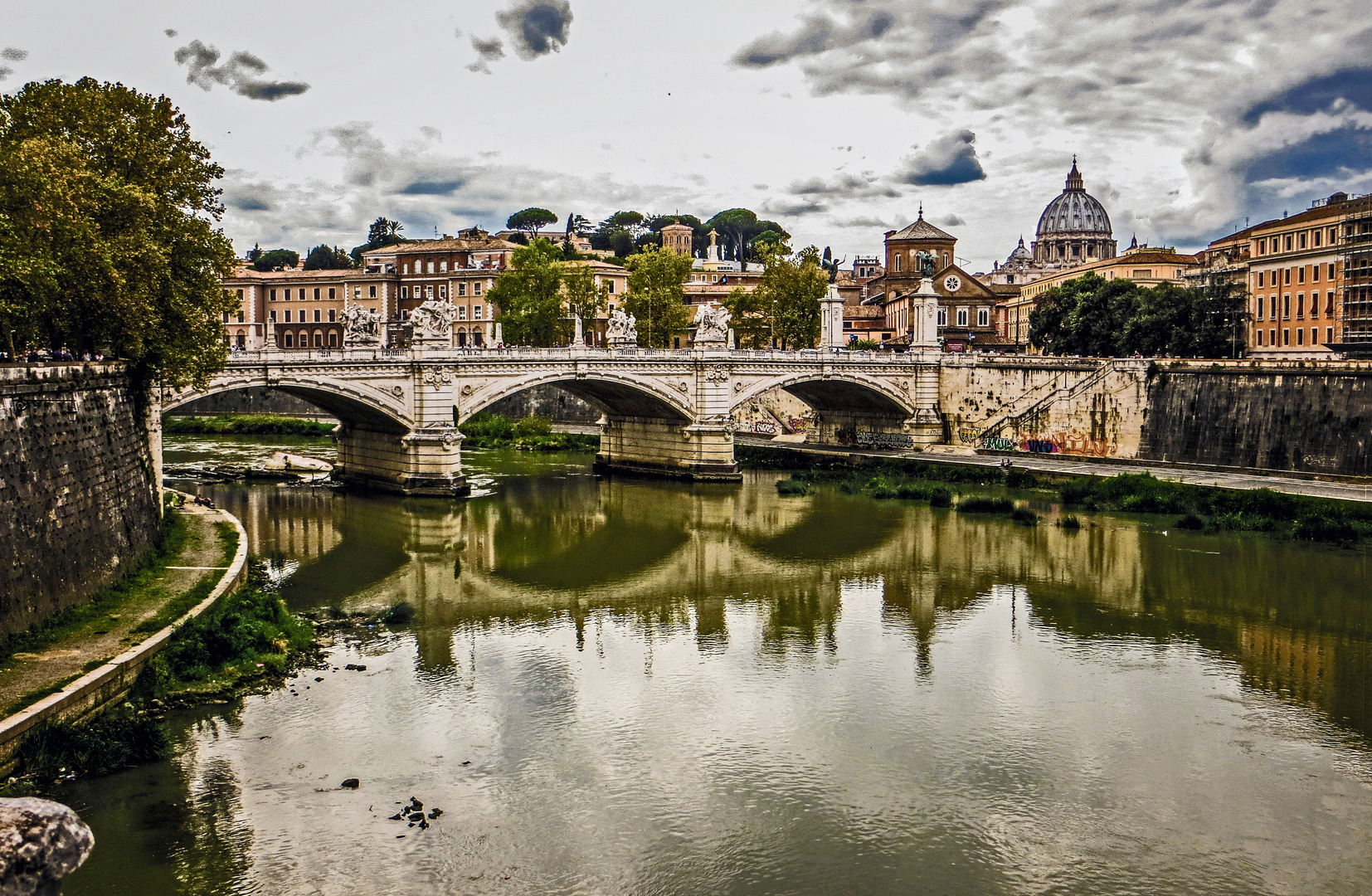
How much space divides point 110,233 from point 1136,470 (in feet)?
94.2

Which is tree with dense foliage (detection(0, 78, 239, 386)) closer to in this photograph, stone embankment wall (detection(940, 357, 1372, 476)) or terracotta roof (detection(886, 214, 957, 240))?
stone embankment wall (detection(940, 357, 1372, 476))

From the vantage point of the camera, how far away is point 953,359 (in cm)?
4447

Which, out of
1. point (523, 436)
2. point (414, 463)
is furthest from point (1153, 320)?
point (414, 463)

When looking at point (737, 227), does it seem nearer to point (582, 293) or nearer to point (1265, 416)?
point (582, 293)

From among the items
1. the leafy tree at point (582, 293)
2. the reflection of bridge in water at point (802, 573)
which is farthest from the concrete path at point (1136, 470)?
the leafy tree at point (582, 293)

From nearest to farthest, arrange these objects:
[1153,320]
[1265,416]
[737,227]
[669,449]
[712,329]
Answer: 1. [1265,416]
2. [712,329]
3. [669,449]
4. [1153,320]
5. [737,227]

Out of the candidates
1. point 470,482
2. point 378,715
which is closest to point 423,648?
point 378,715

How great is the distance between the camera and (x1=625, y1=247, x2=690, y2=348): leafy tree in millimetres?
53219

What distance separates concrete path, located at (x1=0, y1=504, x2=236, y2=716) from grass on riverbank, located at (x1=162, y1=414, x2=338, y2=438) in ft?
115

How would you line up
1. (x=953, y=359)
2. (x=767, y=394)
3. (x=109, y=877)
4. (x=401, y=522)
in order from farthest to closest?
(x=767, y=394) < (x=953, y=359) < (x=401, y=522) < (x=109, y=877)

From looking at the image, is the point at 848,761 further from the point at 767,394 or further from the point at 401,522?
the point at 767,394

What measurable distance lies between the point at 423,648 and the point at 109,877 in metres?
7.74

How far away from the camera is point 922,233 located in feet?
266

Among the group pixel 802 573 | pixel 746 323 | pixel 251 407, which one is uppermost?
pixel 746 323
